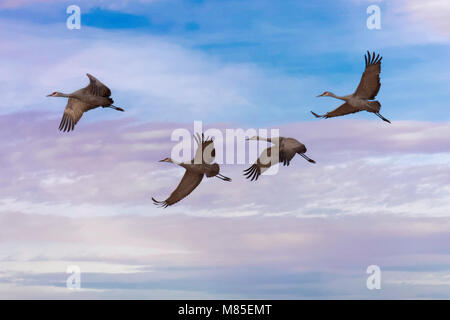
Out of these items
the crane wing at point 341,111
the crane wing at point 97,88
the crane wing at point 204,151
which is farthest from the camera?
the crane wing at point 341,111

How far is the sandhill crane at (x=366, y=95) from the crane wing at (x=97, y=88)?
26.1ft

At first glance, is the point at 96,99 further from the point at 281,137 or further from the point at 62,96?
the point at 281,137

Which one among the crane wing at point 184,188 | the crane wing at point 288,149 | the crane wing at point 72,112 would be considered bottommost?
the crane wing at point 184,188

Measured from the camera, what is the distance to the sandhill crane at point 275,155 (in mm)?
19891

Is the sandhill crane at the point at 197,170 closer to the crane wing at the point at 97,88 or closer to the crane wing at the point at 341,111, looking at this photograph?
the crane wing at the point at 97,88

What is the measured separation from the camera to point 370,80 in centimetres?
2219

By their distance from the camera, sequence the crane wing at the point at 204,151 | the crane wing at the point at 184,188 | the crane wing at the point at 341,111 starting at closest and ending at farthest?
the crane wing at the point at 204,151 < the crane wing at the point at 184,188 < the crane wing at the point at 341,111

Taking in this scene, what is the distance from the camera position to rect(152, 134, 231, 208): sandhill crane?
1845cm

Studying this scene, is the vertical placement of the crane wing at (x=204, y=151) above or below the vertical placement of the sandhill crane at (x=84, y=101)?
below

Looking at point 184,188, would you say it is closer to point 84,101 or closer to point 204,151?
point 204,151

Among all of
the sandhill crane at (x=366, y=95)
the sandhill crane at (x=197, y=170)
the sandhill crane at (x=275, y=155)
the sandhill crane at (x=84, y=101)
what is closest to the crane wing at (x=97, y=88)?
the sandhill crane at (x=84, y=101)

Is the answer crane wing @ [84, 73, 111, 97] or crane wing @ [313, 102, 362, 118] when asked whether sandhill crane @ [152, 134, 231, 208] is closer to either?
crane wing @ [84, 73, 111, 97]
